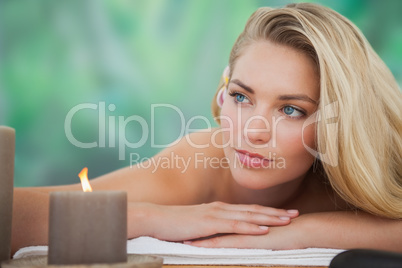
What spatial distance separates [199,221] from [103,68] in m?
2.40

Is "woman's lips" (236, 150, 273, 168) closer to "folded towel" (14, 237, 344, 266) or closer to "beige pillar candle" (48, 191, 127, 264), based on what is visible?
"folded towel" (14, 237, 344, 266)

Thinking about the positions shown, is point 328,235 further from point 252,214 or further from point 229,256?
point 229,256

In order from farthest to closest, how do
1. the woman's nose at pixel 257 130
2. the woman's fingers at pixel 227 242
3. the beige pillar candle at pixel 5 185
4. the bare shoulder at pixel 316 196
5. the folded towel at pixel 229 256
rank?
1. the bare shoulder at pixel 316 196
2. the woman's nose at pixel 257 130
3. the woman's fingers at pixel 227 242
4. the folded towel at pixel 229 256
5. the beige pillar candle at pixel 5 185

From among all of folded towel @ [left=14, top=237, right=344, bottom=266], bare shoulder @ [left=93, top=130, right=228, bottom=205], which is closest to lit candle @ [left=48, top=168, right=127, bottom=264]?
folded towel @ [left=14, top=237, right=344, bottom=266]

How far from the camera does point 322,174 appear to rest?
2.10 m

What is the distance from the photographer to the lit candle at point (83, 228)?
0.79 metres

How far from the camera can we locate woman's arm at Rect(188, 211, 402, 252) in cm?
142

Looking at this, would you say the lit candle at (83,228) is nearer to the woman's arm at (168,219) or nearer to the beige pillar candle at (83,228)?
the beige pillar candle at (83,228)

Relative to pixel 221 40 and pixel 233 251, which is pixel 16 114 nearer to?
pixel 221 40

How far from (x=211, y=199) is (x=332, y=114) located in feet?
2.58

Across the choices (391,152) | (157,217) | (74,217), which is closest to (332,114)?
(391,152)

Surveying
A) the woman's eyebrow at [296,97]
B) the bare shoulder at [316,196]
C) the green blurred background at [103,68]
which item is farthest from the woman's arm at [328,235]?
the green blurred background at [103,68]

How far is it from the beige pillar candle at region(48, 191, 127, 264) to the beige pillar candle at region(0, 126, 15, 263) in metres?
0.17

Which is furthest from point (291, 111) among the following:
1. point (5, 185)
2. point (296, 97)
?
point (5, 185)
